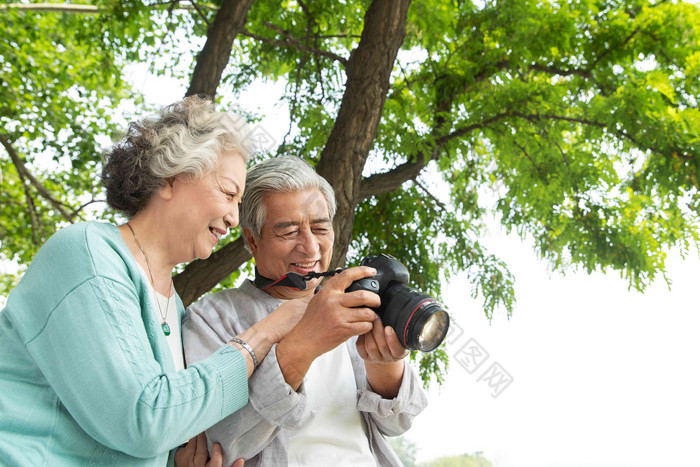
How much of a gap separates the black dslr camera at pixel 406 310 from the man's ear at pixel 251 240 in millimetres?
339

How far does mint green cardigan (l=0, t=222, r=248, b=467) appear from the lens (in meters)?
0.77

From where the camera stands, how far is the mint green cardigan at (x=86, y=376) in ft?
2.54

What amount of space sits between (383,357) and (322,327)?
0.18 metres

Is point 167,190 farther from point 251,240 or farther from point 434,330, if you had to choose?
point 434,330

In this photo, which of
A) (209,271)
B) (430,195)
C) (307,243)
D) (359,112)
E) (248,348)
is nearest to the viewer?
(248,348)

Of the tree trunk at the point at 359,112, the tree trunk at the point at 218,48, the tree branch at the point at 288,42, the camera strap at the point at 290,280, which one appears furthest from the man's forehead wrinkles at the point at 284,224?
the tree branch at the point at 288,42

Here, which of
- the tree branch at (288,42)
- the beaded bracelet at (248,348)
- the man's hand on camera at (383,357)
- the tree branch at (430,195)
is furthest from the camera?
the tree branch at (430,195)

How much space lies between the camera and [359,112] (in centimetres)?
218

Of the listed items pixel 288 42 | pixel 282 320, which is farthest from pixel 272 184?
pixel 288 42

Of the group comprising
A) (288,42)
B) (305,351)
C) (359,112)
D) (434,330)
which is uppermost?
(288,42)

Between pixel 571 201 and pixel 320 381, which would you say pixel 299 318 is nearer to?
pixel 320 381

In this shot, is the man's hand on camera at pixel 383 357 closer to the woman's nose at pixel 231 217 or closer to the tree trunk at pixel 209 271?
the woman's nose at pixel 231 217

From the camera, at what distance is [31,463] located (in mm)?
778

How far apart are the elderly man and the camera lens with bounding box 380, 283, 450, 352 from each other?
3 cm
